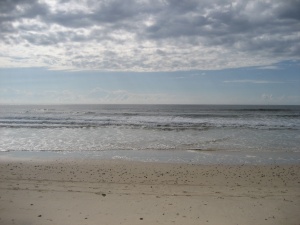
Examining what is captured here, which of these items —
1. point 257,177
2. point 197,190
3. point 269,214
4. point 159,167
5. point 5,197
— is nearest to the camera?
point 269,214

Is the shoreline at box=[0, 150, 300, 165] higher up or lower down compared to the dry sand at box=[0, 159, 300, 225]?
lower down

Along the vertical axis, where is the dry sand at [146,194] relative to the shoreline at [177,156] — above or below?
above

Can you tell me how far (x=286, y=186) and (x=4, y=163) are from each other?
10756 mm

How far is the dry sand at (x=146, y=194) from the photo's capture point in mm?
5543

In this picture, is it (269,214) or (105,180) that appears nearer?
(269,214)

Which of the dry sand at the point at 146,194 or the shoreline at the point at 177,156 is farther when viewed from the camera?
the shoreline at the point at 177,156

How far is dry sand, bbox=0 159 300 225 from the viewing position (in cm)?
554

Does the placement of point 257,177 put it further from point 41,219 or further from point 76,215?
point 41,219

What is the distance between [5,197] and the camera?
21.7 ft

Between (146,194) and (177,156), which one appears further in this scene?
(177,156)

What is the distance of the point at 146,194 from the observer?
7.09m

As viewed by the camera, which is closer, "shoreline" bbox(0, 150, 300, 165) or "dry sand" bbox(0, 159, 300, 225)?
"dry sand" bbox(0, 159, 300, 225)

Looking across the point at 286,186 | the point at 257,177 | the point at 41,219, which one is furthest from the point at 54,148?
the point at 286,186

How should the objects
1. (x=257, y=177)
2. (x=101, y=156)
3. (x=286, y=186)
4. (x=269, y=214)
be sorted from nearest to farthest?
(x=269, y=214)
(x=286, y=186)
(x=257, y=177)
(x=101, y=156)
